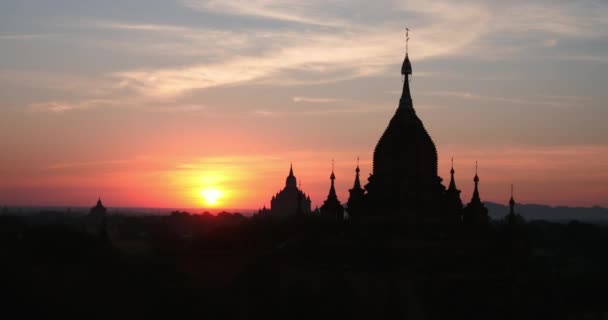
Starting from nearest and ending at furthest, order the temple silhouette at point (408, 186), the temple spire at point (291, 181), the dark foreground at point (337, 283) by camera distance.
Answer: the dark foreground at point (337, 283) → the temple silhouette at point (408, 186) → the temple spire at point (291, 181)

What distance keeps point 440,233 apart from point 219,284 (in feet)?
53.4

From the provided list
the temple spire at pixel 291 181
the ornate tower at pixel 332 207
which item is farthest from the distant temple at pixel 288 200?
the ornate tower at pixel 332 207

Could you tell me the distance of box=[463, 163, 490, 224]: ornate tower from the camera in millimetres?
71625

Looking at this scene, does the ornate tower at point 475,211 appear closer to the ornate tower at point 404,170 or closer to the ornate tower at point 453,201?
the ornate tower at point 453,201

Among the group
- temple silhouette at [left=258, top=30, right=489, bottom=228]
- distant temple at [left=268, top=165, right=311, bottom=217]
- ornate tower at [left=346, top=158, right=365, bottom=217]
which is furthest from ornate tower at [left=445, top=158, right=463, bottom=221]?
distant temple at [left=268, top=165, right=311, bottom=217]

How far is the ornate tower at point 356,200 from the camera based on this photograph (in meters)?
69.2

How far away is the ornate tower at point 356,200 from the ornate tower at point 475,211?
7.13 meters

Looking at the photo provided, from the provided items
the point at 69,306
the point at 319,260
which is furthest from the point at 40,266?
the point at 319,260

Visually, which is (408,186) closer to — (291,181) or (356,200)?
(356,200)

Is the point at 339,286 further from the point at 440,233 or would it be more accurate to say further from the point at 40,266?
the point at 40,266

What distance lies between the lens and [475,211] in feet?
238

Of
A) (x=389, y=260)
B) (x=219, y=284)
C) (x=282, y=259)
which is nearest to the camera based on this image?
(x=389, y=260)

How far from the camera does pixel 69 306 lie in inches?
2219

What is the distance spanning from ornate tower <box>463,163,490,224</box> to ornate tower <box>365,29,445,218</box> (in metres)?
3.90
